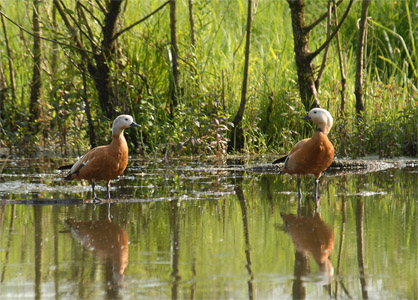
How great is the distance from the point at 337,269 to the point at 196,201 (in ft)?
7.93

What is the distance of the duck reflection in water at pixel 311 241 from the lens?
367 centimetres

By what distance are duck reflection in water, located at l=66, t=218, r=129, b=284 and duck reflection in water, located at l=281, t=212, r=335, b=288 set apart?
92 centimetres

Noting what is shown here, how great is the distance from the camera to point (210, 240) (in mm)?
4395

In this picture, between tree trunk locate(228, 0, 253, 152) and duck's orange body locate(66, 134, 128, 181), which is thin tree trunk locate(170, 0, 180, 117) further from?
duck's orange body locate(66, 134, 128, 181)

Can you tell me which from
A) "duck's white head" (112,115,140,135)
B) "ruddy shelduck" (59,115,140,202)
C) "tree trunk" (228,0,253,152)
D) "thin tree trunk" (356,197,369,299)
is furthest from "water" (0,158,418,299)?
"tree trunk" (228,0,253,152)

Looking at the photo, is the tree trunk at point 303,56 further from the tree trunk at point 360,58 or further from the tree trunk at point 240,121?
the tree trunk at point 240,121

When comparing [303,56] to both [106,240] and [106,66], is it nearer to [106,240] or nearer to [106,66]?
[106,66]

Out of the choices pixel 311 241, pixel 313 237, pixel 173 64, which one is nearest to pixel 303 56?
pixel 173 64

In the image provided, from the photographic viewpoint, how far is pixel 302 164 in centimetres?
622

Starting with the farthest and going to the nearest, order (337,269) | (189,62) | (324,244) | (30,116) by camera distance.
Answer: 1. (30,116)
2. (189,62)
3. (324,244)
4. (337,269)

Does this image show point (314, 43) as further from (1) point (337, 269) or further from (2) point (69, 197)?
(1) point (337, 269)

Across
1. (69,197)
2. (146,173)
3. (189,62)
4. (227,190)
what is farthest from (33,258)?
(189,62)

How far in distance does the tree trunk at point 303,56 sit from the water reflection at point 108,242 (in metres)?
5.36

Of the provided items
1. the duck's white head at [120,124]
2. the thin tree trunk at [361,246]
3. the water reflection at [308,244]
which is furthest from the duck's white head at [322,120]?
the duck's white head at [120,124]
